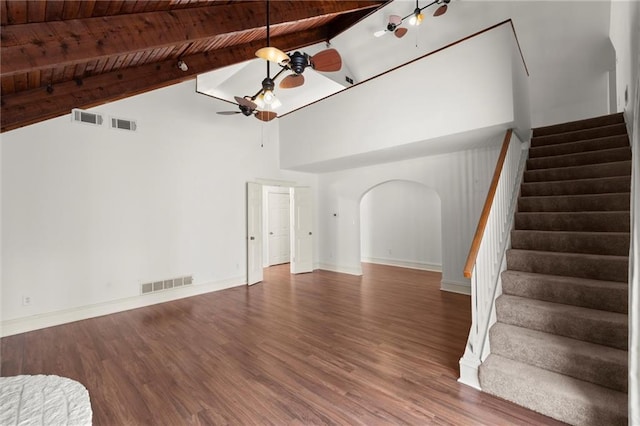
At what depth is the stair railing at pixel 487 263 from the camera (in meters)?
2.42

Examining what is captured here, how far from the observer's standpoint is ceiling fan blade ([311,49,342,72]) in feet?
10.0

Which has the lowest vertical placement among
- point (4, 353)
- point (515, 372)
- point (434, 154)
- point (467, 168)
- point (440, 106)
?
point (4, 353)

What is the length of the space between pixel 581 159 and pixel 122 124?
7.00 metres

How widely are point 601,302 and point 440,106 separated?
3.18 metres

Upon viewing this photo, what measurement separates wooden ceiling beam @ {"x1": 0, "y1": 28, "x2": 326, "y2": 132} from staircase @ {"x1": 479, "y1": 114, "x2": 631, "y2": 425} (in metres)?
→ 4.55

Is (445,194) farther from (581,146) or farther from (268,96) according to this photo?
(268,96)

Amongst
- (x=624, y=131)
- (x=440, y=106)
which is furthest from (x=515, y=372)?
(x=624, y=131)

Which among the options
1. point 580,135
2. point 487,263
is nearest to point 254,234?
point 487,263

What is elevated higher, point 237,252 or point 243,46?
point 243,46

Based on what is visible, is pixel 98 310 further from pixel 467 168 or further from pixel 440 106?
pixel 467 168

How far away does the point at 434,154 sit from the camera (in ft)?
18.8

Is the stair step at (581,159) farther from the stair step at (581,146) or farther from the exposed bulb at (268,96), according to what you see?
the exposed bulb at (268,96)

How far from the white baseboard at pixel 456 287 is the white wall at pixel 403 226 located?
194 centimetres

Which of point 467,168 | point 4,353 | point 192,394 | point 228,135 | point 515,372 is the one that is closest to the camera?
point 515,372
